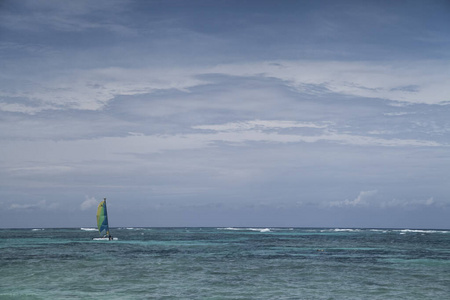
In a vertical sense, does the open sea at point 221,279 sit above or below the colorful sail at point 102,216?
below

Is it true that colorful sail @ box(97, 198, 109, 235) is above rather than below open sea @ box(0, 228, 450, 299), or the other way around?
above

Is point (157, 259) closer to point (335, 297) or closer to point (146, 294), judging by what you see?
point (146, 294)

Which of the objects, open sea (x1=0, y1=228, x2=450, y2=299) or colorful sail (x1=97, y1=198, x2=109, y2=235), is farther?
colorful sail (x1=97, y1=198, x2=109, y2=235)

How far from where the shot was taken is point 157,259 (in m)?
54.2

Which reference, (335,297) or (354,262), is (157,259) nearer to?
(354,262)

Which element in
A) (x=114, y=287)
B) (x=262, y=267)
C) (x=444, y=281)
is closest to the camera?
(x=114, y=287)

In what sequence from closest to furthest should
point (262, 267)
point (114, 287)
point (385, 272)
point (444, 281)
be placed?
1. point (114, 287)
2. point (444, 281)
3. point (385, 272)
4. point (262, 267)

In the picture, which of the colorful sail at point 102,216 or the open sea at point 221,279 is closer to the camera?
the open sea at point 221,279

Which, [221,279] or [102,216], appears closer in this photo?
[221,279]

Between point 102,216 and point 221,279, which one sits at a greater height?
point 102,216

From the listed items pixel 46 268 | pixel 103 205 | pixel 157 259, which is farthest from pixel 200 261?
pixel 103 205

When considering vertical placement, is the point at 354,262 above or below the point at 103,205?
below

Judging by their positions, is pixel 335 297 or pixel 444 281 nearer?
pixel 335 297

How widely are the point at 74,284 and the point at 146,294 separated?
6892 millimetres
